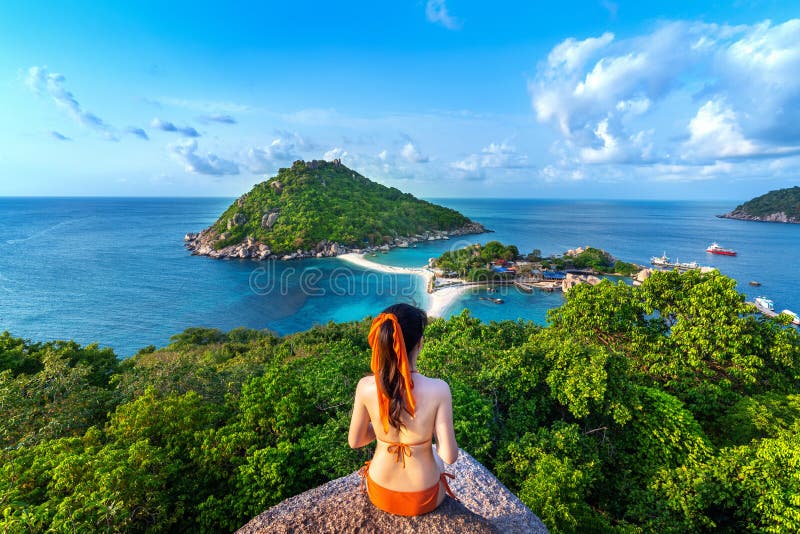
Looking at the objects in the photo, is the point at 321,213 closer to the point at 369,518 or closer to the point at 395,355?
the point at 369,518

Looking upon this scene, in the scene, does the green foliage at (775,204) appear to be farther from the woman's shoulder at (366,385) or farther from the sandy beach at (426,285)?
the woman's shoulder at (366,385)

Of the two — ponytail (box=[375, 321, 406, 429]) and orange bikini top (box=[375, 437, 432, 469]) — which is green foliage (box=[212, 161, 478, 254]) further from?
ponytail (box=[375, 321, 406, 429])

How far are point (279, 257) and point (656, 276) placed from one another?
220 feet

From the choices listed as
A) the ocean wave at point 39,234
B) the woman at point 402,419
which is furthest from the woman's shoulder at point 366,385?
the ocean wave at point 39,234

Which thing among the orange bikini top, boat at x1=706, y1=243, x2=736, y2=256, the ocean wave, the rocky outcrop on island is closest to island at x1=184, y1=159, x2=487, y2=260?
the ocean wave

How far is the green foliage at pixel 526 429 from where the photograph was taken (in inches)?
247

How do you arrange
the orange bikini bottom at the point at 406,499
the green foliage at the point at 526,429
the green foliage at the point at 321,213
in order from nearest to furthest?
the orange bikini bottom at the point at 406,499 → the green foliage at the point at 526,429 → the green foliage at the point at 321,213

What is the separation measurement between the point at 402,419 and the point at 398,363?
53 centimetres

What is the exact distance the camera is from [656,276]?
13078 mm

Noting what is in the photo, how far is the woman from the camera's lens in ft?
8.32

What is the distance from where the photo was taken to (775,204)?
458ft

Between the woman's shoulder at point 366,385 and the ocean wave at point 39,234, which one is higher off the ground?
the woman's shoulder at point 366,385

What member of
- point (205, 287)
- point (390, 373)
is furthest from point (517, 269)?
point (390, 373)

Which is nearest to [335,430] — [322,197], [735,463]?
[735,463]
